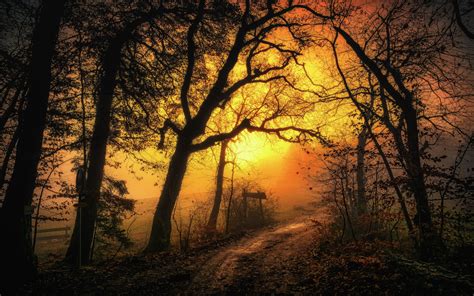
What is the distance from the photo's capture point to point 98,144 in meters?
11.6

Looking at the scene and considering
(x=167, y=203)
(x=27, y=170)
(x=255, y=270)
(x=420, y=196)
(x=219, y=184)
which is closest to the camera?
(x=27, y=170)

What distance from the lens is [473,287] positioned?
14.8ft

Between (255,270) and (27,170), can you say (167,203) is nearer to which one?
(255,270)

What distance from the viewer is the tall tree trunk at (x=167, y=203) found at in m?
12.4

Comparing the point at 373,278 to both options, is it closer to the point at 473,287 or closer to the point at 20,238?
the point at 473,287

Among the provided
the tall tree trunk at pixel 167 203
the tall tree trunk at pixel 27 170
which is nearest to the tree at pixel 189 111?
the tall tree trunk at pixel 167 203

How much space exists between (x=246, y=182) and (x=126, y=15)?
665 inches

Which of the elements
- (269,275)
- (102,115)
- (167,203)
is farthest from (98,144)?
(269,275)

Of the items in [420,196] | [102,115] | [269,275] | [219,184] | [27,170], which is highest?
[102,115]

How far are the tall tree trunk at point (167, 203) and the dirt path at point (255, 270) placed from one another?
3056 millimetres

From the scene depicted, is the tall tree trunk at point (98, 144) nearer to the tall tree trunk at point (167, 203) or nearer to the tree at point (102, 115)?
the tree at point (102, 115)

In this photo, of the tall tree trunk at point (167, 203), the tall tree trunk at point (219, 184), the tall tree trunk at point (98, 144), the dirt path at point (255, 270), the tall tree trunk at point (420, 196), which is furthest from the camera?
the tall tree trunk at point (219, 184)

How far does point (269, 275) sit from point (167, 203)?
6741 mm

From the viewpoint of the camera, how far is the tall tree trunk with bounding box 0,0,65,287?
690 centimetres
